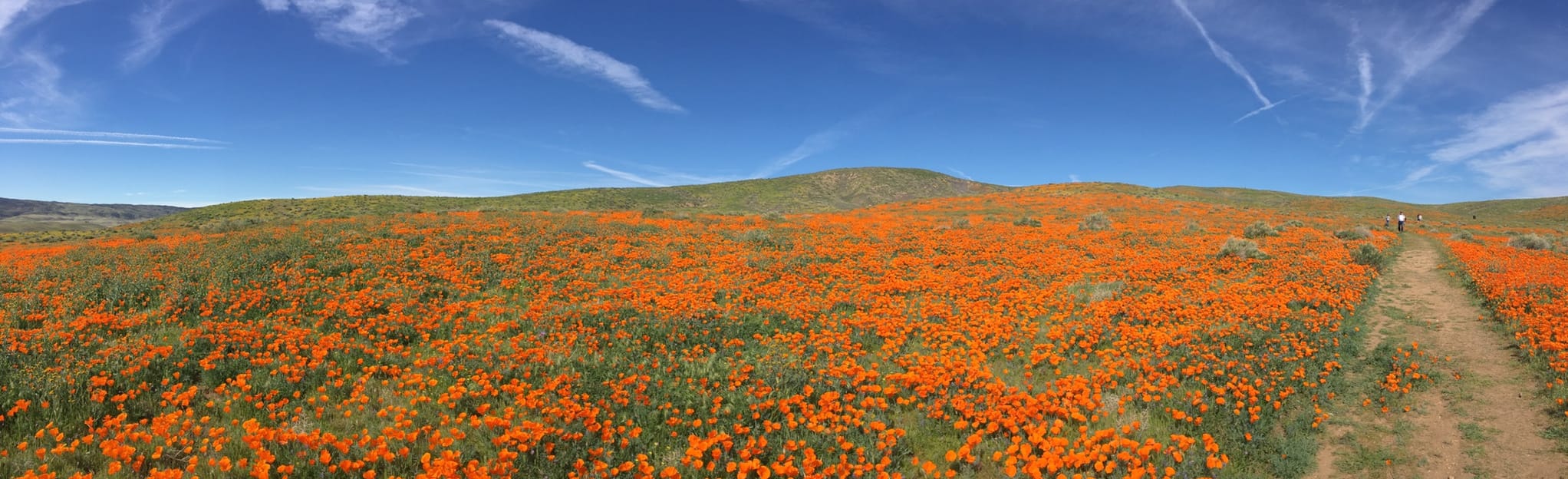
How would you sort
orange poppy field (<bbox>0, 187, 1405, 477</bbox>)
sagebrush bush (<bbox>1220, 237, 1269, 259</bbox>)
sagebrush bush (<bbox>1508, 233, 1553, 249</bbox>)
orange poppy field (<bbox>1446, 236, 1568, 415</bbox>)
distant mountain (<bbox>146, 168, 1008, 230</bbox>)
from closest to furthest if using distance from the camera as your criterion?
orange poppy field (<bbox>0, 187, 1405, 477</bbox>) → orange poppy field (<bbox>1446, 236, 1568, 415</bbox>) → sagebrush bush (<bbox>1220, 237, 1269, 259</bbox>) → sagebrush bush (<bbox>1508, 233, 1553, 249</bbox>) → distant mountain (<bbox>146, 168, 1008, 230</bbox>)

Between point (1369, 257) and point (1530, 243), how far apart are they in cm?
1198

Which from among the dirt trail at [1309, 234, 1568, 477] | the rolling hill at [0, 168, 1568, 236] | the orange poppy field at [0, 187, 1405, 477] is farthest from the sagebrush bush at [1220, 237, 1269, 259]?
the rolling hill at [0, 168, 1568, 236]

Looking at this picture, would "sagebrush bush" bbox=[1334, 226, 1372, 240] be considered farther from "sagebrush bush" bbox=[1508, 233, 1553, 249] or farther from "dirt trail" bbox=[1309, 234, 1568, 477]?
"dirt trail" bbox=[1309, 234, 1568, 477]

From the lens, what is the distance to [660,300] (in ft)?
34.4

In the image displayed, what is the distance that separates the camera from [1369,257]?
17938 mm

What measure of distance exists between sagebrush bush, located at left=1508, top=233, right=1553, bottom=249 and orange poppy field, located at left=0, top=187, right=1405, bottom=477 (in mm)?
12131

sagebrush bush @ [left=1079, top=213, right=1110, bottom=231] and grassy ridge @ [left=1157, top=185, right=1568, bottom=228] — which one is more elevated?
grassy ridge @ [left=1157, top=185, right=1568, bottom=228]

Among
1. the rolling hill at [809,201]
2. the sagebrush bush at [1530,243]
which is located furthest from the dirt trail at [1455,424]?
the rolling hill at [809,201]

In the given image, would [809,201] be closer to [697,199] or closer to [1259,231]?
[697,199]

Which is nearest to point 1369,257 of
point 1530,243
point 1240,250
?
point 1240,250

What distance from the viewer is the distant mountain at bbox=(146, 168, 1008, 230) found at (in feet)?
159

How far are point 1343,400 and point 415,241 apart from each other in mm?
19834

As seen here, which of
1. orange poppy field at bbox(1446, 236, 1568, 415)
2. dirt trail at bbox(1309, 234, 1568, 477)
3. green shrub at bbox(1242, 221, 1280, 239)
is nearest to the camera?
dirt trail at bbox(1309, 234, 1568, 477)

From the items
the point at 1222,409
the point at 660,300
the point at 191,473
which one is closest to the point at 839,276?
the point at 660,300
